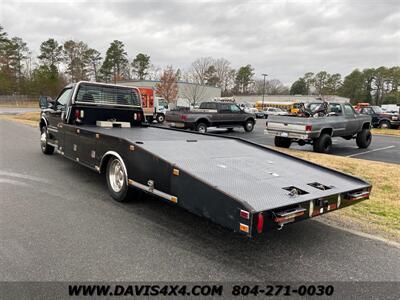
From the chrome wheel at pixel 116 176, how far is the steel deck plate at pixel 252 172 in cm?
80

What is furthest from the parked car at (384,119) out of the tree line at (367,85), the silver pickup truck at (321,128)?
the tree line at (367,85)

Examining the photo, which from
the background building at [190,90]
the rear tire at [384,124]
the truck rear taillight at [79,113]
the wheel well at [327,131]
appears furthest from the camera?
the background building at [190,90]

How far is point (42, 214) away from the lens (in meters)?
4.46

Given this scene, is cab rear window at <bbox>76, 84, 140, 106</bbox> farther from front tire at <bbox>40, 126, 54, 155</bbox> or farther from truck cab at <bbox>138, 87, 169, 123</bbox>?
truck cab at <bbox>138, 87, 169, 123</bbox>

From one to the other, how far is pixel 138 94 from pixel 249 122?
12.8m

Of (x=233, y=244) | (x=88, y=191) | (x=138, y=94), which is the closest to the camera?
(x=233, y=244)

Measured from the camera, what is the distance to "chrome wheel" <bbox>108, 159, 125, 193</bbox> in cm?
499

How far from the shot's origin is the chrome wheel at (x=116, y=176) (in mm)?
4985

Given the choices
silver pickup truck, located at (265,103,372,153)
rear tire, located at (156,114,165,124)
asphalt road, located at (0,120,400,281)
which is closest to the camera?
asphalt road, located at (0,120,400,281)

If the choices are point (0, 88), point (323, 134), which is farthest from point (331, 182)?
point (0, 88)

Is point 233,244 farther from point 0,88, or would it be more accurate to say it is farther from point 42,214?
point 0,88

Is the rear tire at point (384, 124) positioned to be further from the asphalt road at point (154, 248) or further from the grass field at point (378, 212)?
the asphalt road at point (154, 248)

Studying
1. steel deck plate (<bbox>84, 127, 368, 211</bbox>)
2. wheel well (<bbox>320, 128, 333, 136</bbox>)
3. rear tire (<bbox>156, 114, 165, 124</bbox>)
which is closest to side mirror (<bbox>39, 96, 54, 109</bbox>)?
steel deck plate (<bbox>84, 127, 368, 211</bbox>)

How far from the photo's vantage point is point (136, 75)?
8119cm
